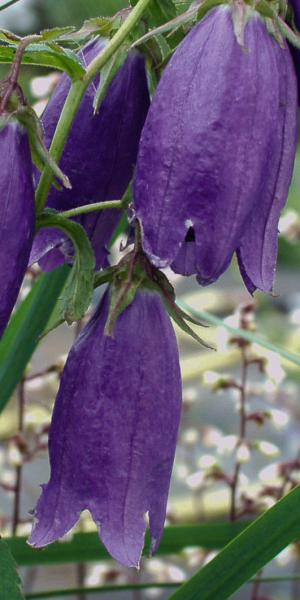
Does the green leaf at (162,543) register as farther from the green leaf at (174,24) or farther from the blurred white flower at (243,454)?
the green leaf at (174,24)

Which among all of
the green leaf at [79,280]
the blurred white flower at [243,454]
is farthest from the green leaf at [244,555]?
the blurred white flower at [243,454]

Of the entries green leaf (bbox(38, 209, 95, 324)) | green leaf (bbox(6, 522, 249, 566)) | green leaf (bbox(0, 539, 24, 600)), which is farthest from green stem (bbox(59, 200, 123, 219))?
A: green leaf (bbox(6, 522, 249, 566))

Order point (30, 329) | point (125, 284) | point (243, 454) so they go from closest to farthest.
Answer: point (125, 284)
point (30, 329)
point (243, 454)

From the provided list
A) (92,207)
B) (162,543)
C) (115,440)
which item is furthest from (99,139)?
(162,543)

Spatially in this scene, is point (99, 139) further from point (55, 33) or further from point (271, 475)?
point (271, 475)

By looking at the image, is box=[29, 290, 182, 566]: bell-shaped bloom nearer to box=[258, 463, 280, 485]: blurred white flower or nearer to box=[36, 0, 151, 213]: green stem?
box=[36, 0, 151, 213]: green stem

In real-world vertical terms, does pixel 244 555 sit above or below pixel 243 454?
above
